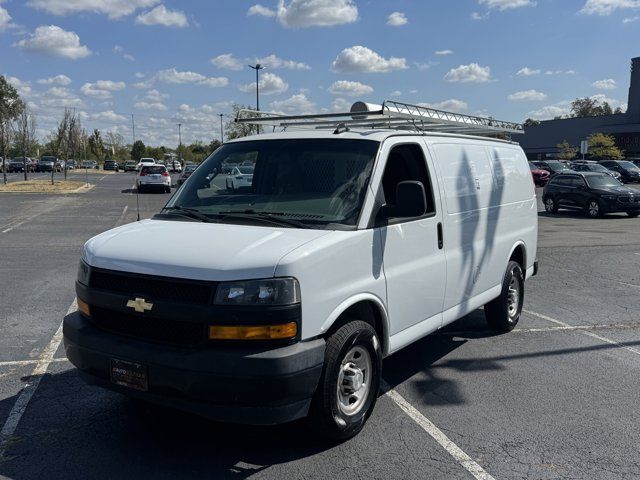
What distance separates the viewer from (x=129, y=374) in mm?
3527

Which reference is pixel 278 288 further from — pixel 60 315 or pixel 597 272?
pixel 597 272

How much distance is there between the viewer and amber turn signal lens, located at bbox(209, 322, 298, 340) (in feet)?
10.9

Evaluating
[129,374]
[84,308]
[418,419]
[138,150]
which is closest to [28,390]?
[84,308]

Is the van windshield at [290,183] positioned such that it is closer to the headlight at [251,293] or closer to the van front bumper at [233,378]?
the headlight at [251,293]

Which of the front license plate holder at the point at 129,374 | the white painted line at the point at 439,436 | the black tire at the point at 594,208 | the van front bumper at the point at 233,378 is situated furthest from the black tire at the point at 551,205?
the front license plate holder at the point at 129,374

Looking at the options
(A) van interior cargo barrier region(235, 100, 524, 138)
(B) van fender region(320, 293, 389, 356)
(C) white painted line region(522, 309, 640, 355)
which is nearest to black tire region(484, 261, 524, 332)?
(C) white painted line region(522, 309, 640, 355)

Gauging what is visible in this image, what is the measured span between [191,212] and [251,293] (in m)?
1.38

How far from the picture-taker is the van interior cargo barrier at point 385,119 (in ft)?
16.1

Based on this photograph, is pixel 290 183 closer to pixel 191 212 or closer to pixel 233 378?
pixel 191 212

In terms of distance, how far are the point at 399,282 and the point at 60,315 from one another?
4558 mm

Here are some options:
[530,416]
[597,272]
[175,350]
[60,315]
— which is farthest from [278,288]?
[597,272]

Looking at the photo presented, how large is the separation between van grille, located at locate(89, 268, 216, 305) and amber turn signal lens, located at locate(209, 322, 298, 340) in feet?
0.59

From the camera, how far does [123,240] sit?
3.91 m

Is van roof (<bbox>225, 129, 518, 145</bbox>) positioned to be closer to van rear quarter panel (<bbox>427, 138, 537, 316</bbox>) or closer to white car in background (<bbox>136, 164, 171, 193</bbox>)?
van rear quarter panel (<bbox>427, 138, 537, 316</bbox>)
